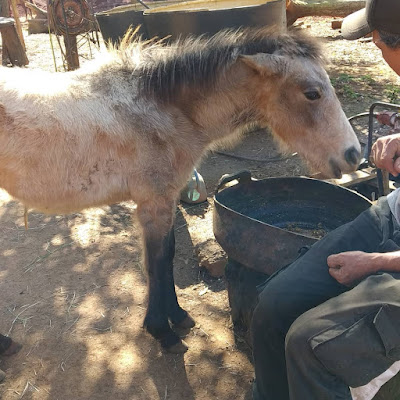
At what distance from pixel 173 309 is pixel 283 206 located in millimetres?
1119

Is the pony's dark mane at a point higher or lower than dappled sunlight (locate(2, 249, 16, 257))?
higher

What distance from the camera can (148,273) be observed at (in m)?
3.04

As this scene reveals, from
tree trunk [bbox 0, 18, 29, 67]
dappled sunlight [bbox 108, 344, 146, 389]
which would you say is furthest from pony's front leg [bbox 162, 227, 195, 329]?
tree trunk [bbox 0, 18, 29, 67]

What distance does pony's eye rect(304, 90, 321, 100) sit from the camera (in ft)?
8.76

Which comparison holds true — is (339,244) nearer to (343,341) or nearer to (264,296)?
(264,296)

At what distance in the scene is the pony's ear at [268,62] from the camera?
2.63 meters

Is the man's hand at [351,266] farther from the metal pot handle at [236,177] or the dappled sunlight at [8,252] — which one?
the dappled sunlight at [8,252]

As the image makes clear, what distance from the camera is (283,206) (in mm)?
3281

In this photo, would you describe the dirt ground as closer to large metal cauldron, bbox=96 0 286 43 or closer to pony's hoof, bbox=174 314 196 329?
pony's hoof, bbox=174 314 196 329

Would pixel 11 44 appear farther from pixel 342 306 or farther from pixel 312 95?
pixel 342 306

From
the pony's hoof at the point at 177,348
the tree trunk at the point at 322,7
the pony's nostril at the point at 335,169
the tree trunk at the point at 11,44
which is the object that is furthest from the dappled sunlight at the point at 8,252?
the tree trunk at the point at 322,7

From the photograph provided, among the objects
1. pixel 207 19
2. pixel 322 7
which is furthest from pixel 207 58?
pixel 322 7

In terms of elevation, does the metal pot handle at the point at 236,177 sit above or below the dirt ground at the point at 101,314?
above

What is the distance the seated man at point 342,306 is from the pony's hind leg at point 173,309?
1064 millimetres
